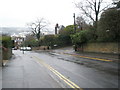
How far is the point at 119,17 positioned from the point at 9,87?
21895 millimetres

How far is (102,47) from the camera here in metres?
33.2

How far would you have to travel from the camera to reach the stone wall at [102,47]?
29750 mm

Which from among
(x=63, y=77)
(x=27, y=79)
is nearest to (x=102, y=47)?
(x=63, y=77)

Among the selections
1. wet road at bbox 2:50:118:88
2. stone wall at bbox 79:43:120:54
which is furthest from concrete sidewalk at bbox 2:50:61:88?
stone wall at bbox 79:43:120:54

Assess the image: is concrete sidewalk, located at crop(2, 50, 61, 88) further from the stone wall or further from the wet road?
the stone wall

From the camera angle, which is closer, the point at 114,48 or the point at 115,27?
the point at 115,27

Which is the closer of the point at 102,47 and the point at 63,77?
the point at 63,77

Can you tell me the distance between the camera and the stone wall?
29750 mm

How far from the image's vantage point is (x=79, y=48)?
4169 centimetres

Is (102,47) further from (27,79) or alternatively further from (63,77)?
(27,79)

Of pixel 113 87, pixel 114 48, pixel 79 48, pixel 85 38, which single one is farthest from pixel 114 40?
pixel 113 87

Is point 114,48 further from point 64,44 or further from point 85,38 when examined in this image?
point 64,44

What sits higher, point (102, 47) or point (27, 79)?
point (102, 47)

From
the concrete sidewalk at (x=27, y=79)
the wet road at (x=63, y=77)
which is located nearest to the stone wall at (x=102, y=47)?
the wet road at (x=63, y=77)
